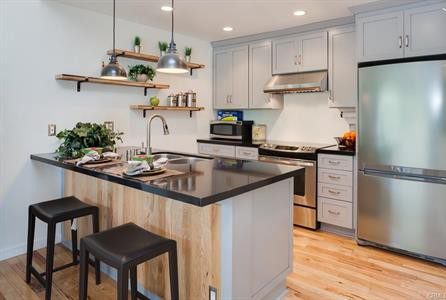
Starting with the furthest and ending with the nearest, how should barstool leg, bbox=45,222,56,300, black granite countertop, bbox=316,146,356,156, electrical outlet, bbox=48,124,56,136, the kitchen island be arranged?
black granite countertop, bbox=316,146,356,156 < electrical outlet, bbox=48,124,56,136 < barstool leg, bbox=45,222,56,300 < the kitchen island

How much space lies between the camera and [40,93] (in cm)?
299

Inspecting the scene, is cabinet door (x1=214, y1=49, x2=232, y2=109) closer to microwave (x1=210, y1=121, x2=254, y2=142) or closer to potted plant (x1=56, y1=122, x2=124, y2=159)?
microwave (x1=210, y1=121, x2=254, y2=142)

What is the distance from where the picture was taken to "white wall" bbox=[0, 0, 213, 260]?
2.82m

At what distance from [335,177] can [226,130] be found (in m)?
1.75

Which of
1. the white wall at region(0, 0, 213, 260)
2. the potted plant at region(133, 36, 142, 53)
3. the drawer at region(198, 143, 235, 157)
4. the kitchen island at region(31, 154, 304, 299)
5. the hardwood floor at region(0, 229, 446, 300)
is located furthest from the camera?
the drawer at region(198, 143, 235, 157)

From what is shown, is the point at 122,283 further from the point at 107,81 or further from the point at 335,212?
the point at 335,212

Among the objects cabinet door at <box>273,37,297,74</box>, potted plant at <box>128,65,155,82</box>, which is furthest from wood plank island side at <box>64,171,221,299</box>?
cabinet door at <box>273,37,297,74</box>

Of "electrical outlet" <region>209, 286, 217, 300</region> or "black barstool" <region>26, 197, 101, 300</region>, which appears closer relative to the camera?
"electrical outlet" <region>209, 286, 217, 300</region>

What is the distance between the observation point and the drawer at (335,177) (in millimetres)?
3342

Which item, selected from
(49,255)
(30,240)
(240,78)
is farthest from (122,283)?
(240,78)

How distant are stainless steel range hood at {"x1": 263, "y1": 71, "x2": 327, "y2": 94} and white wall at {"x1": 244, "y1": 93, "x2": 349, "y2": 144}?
325 millimetres

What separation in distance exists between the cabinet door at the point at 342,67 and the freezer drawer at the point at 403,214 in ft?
3.21

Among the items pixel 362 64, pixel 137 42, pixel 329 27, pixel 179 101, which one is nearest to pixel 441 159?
pixel 362 64

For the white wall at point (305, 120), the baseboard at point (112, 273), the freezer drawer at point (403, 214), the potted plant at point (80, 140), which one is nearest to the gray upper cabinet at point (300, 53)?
the white wall at point (305, 120)
